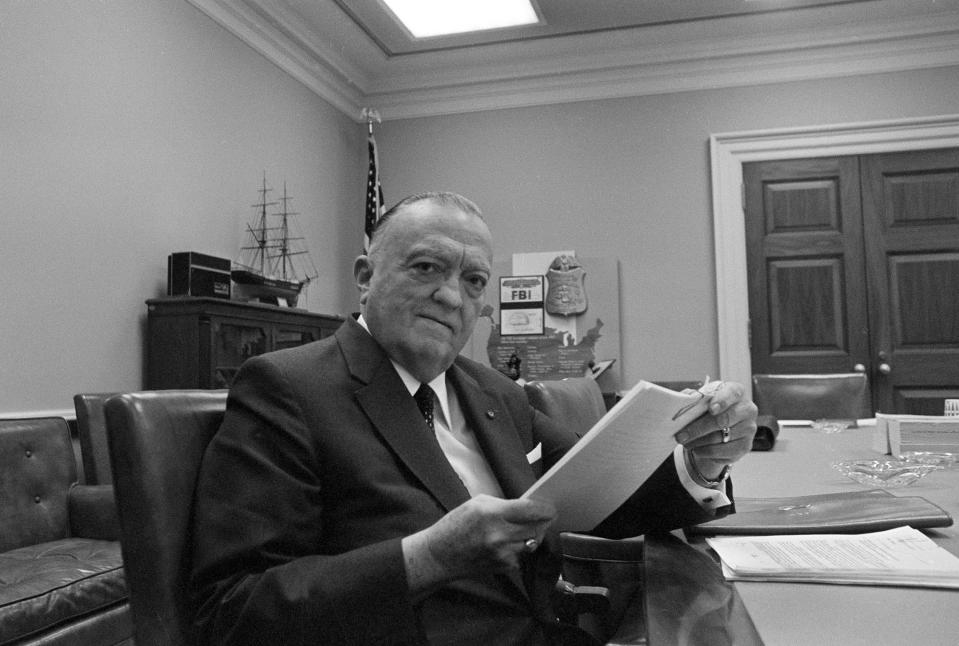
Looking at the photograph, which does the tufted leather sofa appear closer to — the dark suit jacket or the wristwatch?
the dark suit jacket

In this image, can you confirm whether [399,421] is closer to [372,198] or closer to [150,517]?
[150,517]

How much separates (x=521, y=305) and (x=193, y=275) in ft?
7.69

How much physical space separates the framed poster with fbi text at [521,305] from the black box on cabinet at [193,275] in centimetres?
212

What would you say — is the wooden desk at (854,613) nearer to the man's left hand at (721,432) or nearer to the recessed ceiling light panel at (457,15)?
the man's left hand at (721,432)

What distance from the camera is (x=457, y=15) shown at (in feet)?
14.4

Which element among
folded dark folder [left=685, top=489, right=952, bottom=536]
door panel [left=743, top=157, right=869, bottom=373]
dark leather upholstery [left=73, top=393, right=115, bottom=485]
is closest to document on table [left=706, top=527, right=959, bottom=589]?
folded dark folder [left=685, top=489, right=952, bottom=536]

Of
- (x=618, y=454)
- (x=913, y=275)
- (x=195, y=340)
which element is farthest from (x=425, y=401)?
(x=913, y=275)

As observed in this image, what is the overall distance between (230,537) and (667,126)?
4533mm

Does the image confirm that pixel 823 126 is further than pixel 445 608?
Yes

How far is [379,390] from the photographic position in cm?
120

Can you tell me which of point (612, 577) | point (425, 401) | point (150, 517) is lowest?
point (612, 577)

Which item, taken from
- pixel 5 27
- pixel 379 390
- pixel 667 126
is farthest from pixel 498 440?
pixel 667 126

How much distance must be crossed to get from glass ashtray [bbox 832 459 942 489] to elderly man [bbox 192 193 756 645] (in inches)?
21.8

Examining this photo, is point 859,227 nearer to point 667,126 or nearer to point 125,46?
point 667,126
